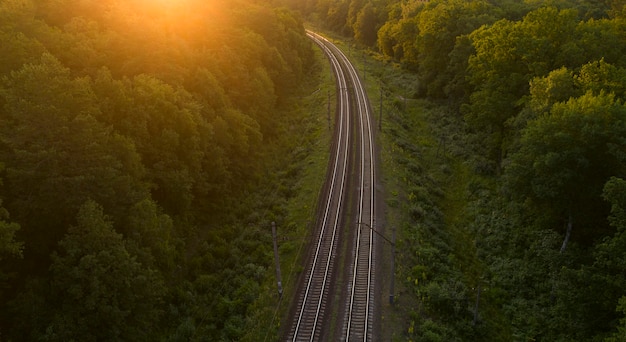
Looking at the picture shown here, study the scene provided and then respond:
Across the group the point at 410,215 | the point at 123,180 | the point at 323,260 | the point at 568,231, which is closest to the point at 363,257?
the point at 323,260

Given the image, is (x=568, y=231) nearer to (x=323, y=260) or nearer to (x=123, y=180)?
(x=323, y=260)

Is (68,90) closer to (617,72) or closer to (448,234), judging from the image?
(448,234)

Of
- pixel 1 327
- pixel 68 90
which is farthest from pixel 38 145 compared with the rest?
pixel 1 327

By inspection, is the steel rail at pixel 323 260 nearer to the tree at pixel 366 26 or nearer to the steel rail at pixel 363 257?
the steel rail at pixel 363 257

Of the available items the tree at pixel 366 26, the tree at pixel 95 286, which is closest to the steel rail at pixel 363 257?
the tree at pixel 95 286

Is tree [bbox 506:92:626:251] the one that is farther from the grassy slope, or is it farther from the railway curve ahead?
the railway curve ahead

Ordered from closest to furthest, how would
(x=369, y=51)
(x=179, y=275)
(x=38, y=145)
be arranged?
(x=38, y=145) < (x=179, y=275) < (x=369, y=51)

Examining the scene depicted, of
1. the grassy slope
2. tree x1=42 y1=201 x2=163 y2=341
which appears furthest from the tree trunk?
tree x1=42 y1=201 x2=163 y2=341
